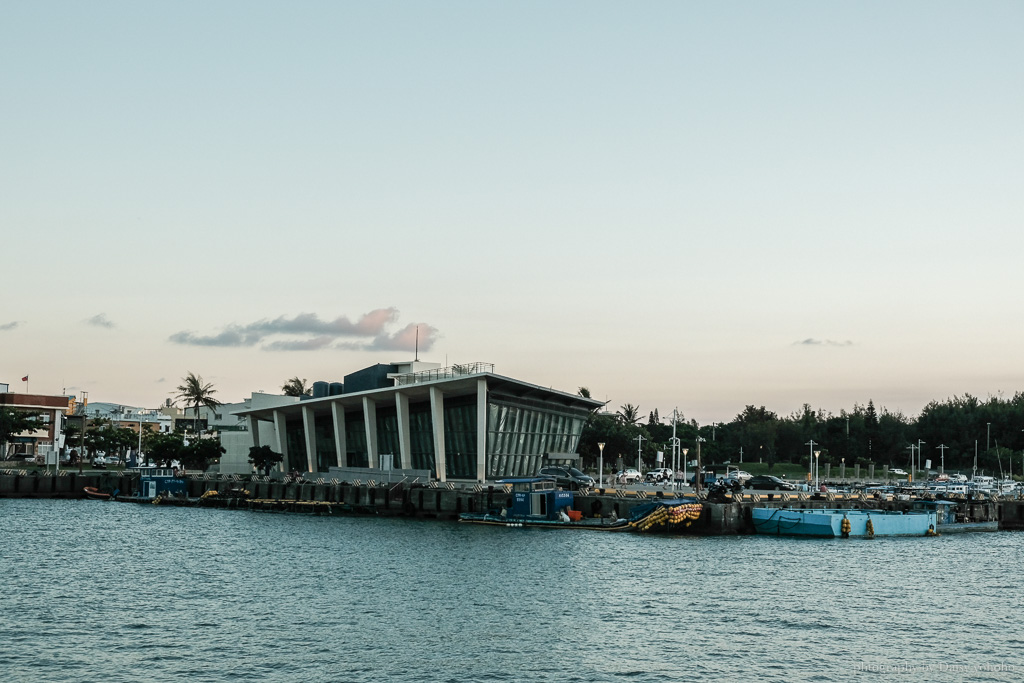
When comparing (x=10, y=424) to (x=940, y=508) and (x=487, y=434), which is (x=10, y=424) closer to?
(x=487, y=434)

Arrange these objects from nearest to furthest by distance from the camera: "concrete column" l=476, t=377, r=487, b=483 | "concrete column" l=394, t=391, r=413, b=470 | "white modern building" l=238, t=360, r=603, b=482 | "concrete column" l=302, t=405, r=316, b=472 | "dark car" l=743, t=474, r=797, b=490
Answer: "dark car" l=743, t=474, r=797, b=490, "concrete column" l=476, t=377, r=487, b=483, "white modern building" l=238, t=360, r=603, b=482, "concrete column" l=394, t=391, r=413, b=470, "concrete column" l=302, t=405, r=316, b=472

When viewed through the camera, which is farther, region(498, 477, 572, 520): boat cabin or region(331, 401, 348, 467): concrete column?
region(331, 401, 348, 467): concrete column

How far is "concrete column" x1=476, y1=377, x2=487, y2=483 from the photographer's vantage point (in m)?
104

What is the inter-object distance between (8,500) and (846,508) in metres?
87.6

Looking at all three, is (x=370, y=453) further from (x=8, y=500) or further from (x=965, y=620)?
(x=965, y=620)

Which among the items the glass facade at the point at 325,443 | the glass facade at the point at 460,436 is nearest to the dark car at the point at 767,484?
the glass facade at the point at 460,436

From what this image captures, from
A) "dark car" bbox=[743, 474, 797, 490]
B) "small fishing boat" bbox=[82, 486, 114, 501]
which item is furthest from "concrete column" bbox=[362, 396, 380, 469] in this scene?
"dark car" bbox=[743, 474, 797, 490]

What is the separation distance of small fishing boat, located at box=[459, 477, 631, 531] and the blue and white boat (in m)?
10.6

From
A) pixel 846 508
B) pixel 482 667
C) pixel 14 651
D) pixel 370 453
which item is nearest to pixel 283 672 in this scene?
pixel 482 667

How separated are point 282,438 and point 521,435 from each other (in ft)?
146

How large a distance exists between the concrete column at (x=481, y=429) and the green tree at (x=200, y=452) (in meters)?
61.1

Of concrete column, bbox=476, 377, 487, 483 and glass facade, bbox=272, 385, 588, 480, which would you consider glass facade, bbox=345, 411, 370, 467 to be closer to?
glass facade, bbox=272, 385, 588, 480

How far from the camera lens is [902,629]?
42938 millimetres

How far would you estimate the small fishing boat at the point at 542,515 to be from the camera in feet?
265
